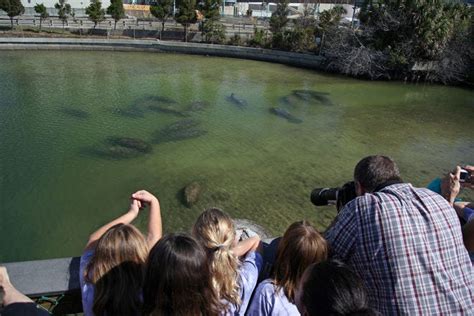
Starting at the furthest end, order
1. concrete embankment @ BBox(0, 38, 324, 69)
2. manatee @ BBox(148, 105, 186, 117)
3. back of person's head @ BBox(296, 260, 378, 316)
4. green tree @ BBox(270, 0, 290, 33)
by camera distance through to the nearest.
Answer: green tree @ BBox(270, 0, 290, 33), concrete embankment @ BBox(0, 38, 324, 69), manatee @ BBox(148, 105, 186, 117), back of person's head @ BBox(296, 260, 378, 316)

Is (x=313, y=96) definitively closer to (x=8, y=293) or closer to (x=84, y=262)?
(x=84, y=262)

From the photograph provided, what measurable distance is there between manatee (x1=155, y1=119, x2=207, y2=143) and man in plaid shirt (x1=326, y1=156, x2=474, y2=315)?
8.08m

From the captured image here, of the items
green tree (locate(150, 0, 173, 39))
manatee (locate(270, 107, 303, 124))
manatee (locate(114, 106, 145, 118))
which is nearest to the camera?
manatee (locate(114, 106, 145, 118))

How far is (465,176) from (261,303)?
2160 millimetres

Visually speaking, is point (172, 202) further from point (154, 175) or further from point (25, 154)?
point (25, 154)

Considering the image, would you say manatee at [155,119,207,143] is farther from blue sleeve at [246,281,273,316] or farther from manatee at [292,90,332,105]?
blue sleeve at [246,281,273,316]

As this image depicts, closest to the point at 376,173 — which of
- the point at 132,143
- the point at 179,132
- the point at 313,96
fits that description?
the point at 132,143

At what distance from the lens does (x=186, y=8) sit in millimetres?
26891

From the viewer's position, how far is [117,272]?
203 cm

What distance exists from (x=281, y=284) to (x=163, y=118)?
979cm

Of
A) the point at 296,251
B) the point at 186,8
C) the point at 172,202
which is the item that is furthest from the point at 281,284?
the point at 186,8

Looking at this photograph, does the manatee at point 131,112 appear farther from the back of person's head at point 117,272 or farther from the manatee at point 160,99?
the back of person's head at point 117,272

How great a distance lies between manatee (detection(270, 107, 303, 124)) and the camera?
11758 mm

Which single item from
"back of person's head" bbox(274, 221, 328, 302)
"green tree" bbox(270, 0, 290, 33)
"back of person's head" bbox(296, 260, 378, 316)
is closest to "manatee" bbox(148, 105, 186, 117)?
"back of person's head" bbox(274, 221, 328, 302)
